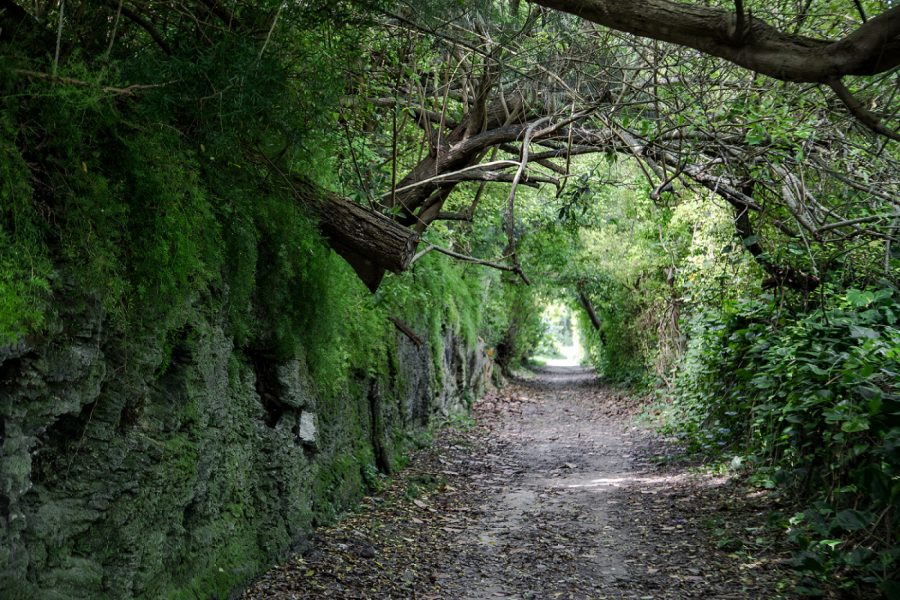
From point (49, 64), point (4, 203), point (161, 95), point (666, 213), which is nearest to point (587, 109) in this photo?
point (161, 95)

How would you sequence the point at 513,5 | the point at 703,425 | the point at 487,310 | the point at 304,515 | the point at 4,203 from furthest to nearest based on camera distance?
the point at 487,310, the point at 703,425, the point at 513,5, the point at 304,515, the point at 4,203

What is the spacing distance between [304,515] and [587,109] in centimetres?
405

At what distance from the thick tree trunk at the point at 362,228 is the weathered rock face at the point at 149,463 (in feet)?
4.00

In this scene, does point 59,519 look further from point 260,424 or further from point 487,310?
point 487,310

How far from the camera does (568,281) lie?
2541cm

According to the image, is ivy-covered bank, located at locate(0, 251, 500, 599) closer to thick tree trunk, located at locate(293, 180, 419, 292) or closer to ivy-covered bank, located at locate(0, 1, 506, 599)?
ivy-covered bank, located at locate(0, 1, 506, 599)

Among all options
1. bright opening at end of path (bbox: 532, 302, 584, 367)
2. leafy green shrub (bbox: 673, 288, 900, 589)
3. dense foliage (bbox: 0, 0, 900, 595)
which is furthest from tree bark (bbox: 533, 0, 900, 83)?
bright opening at end of path (bbox: 532, 302, 584, 367)

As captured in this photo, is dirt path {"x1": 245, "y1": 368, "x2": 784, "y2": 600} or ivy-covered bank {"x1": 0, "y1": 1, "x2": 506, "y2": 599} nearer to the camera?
ivy-covered bank {"x1": 0, "y1": 1, "x2": 506, "y2": 599}

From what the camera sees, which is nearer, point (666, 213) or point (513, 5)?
point (513, 5)

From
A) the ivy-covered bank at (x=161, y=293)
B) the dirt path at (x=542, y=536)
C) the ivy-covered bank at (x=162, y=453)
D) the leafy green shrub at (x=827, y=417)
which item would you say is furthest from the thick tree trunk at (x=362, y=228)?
the leafy green shrub at (x=827, y=417)

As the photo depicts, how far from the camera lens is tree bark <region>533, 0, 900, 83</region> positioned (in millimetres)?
3301

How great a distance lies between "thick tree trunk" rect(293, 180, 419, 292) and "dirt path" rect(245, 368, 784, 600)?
2436 mm

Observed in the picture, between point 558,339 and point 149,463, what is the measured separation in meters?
69.2

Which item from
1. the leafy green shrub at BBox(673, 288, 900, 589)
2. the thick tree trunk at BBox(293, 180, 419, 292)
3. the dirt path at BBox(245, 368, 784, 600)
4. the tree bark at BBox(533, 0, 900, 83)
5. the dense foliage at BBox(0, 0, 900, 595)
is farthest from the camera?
the thick tree trunk at BBox(293, 180, 419, 292)
